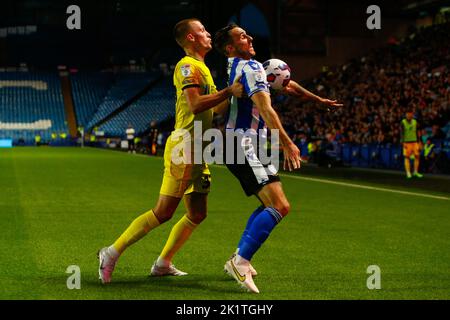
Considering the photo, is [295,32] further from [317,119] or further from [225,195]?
[225,195]

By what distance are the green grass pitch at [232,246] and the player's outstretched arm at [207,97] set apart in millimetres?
1599

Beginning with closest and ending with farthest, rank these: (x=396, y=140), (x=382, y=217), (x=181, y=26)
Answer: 1. (x=181, y=26)
2. (x=382, y=217)
3. (x=396, y=140)

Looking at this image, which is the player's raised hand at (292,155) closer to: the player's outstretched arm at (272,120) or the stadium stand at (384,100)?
the player's outstretched arm at (272,120)

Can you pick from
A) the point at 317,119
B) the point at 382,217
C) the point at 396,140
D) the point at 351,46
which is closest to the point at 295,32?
the point at 351,46

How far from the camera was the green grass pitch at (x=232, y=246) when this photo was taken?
7.17m

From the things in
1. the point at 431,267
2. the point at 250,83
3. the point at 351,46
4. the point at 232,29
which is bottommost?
the point at 431,267

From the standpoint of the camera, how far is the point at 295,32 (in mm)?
50844

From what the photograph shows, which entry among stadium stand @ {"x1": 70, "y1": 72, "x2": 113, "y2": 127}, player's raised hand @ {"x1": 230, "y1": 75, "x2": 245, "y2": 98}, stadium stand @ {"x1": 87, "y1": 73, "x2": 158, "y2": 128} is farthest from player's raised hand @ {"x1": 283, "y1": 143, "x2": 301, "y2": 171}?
stadium stand @ {"x1": 70, "y1": 72, "x2": 113, "y2": 127}

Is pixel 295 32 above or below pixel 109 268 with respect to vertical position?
above

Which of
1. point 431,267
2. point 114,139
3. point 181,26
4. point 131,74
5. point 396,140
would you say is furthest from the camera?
point 131,74

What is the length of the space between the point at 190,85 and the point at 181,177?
0.84 metres

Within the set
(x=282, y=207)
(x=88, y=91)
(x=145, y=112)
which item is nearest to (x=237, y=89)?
(x=282, y=207)

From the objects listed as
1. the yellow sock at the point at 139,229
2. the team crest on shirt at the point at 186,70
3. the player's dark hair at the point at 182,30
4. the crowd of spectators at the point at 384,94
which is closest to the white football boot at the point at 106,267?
the yellow sock at the point at 139,229

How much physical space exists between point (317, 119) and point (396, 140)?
28.4ft
